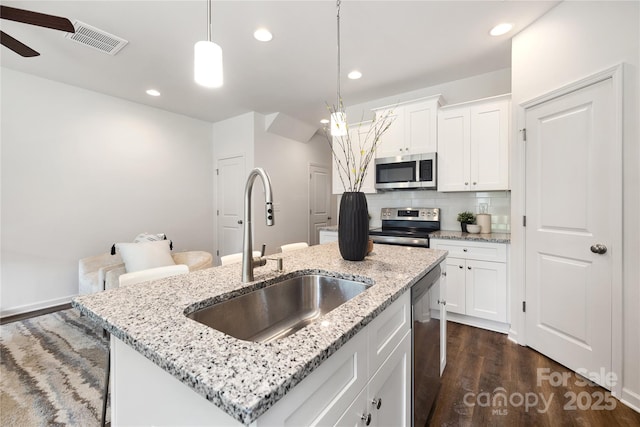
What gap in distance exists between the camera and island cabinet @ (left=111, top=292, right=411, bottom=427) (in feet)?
1.88

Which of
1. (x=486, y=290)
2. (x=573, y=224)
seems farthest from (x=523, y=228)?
(x=486, y=290)

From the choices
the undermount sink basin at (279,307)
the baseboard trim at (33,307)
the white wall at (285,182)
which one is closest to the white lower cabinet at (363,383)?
the undermount sink basin at (279,307)

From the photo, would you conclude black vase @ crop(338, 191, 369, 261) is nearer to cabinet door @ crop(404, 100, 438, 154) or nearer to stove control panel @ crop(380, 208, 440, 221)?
cabinet door @ crop(404, 100, 438, 154)

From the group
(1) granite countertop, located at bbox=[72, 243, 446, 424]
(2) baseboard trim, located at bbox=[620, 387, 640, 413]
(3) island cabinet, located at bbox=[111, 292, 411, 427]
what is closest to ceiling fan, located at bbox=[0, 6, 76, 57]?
(1) granite countertop, located at bbox=[72, 243, 446, 424]

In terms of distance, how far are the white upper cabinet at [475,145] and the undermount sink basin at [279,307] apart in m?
2.39

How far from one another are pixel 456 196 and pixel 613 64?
1.80 metres

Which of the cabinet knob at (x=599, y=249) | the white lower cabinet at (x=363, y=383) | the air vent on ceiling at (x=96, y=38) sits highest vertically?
the air vent on ceiling at (x=96, y=38)

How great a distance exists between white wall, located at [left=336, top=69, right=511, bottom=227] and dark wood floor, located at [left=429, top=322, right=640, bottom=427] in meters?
1.47

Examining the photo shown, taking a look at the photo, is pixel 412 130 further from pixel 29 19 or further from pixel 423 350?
pixel 29 19

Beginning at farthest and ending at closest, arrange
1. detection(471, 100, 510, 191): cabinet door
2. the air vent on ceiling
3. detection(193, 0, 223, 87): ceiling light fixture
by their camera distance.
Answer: detection(471, 100, 510, 191): cabinet door → the air vent on ceiling → detection(193, 0, 223, 87): ceiling light fixture

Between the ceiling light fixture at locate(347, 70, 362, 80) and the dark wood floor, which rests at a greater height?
the ceiling light fixture at locate(347, 70, 362, 80)

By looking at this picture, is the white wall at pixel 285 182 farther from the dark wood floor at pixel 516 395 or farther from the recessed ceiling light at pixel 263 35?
the dark wood floor at pixel 516 395

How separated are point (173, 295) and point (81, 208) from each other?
3620 mm

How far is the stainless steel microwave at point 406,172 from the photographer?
Result: 3213 mm
